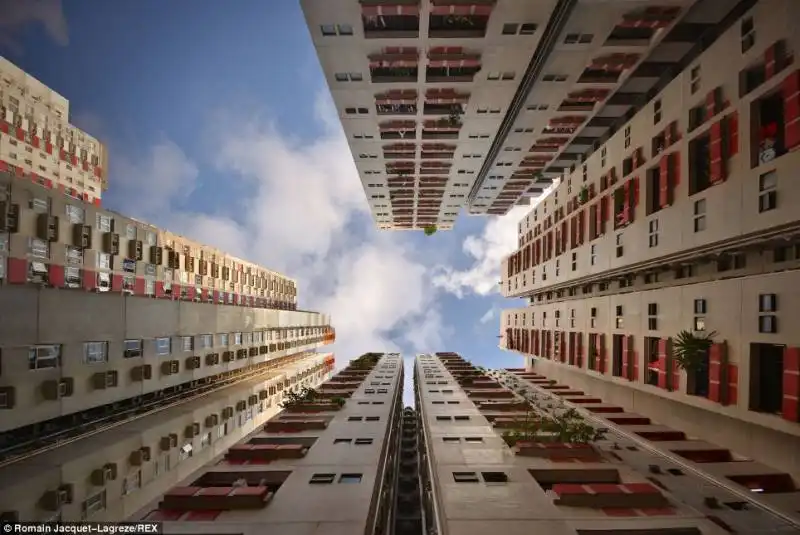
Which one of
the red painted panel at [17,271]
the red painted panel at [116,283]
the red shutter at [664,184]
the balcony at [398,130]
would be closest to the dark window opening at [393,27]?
the balcony at [398,130]

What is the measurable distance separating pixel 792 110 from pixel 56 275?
154 ft

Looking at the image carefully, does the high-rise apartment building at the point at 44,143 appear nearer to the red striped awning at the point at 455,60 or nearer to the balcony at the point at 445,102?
the balcony at the point at 445,102

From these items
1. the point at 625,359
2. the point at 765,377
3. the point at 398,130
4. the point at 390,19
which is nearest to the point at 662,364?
the point at 625,359

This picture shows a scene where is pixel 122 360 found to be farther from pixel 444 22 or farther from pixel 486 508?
pixel 444 22

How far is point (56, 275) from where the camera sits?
118ft

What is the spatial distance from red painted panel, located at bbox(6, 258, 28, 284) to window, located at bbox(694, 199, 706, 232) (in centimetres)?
4421

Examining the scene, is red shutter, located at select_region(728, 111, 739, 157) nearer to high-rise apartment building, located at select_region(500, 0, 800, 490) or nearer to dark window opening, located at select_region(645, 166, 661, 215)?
high-rise apartment building, located at select_region(500, 0, 800, 490)

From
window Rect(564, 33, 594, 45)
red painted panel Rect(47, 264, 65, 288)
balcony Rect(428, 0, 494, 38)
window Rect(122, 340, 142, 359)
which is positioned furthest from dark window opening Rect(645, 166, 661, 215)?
red painted panel Rect(47, 264, 65, 288)

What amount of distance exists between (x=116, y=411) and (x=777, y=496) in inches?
1710

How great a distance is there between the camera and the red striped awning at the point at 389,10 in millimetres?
29422

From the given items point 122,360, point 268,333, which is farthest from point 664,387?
point 268,333

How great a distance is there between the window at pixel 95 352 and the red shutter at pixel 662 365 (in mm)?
37373

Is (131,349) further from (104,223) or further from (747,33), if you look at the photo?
(747,33)

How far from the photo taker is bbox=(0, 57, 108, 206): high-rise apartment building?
56.6 m
